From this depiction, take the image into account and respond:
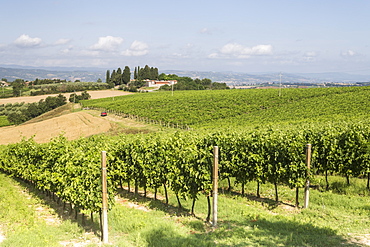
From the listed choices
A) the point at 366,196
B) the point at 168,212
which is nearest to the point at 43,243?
the point at 168,212

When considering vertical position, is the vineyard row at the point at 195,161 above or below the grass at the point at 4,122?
above

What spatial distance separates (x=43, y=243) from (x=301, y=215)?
321 inches

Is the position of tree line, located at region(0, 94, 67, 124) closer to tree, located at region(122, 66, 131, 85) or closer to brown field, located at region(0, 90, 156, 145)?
brown field, located at region(0, 90, 156, 145)

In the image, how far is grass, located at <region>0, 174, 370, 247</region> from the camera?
8531mm

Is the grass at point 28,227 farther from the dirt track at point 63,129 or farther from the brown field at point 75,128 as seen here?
the dirt track at point 63,129

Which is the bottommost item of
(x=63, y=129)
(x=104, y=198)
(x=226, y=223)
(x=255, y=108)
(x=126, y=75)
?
(x=63, y=129)

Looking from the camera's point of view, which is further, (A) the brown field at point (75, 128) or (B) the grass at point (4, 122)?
(B) the grass at point (4, 122)

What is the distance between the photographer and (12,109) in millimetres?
91125

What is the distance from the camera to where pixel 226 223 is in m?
10.1

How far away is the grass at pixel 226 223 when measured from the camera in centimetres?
853

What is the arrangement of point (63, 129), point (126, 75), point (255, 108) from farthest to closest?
point (126, 75) → point (255, 108) → point (63, 129)

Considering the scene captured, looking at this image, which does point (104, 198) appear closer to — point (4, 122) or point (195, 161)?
point (195, 161)

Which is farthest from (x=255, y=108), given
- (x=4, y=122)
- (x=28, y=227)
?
(x=4, y=122)

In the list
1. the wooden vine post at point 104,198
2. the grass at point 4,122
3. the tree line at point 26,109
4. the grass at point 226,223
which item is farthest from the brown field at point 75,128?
the wooden vine post at point 104,198
